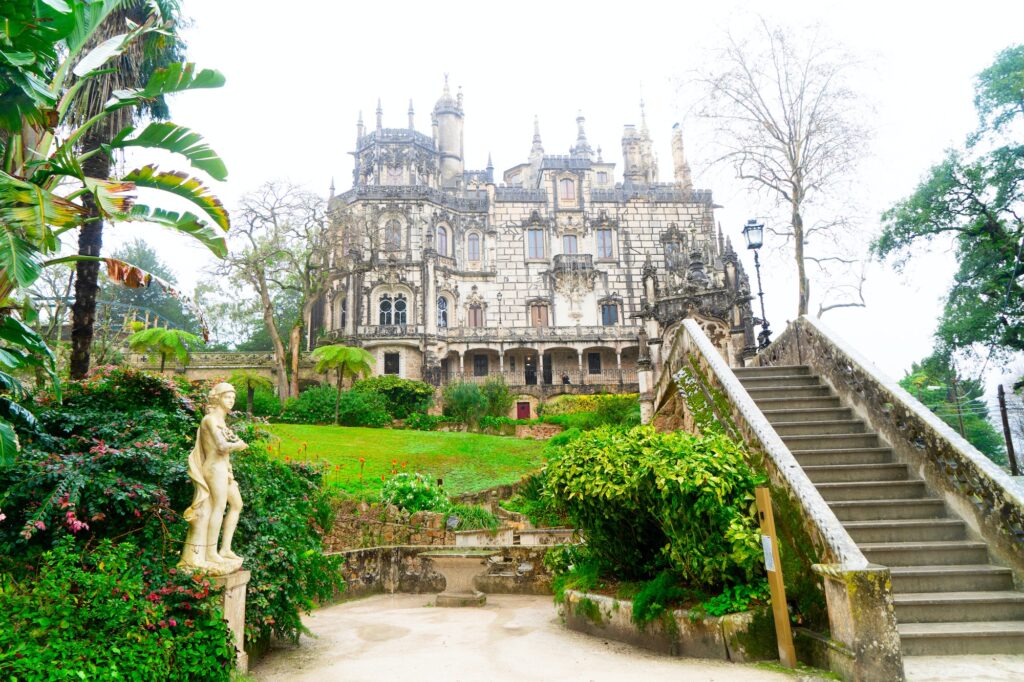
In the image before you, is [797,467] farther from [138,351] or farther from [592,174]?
[592,174]

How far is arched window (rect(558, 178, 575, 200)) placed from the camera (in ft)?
150

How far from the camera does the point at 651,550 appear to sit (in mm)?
7707

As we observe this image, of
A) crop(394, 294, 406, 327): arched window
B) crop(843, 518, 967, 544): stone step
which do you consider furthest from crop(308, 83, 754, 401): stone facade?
crop(843, 518, 967, 544): stone step

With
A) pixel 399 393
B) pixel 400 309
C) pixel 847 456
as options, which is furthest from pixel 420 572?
pixel 400 309

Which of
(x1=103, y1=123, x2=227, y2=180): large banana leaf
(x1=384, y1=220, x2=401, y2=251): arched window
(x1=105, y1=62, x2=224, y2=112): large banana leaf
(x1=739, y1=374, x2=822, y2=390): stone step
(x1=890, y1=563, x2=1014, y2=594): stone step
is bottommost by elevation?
(x1=890, y1=563, x2=1014, y2=594): stone step

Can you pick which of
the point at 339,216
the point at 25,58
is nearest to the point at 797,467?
the point at 25,58

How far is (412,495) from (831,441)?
9.89 meters

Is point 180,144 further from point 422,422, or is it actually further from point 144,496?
point 422,422

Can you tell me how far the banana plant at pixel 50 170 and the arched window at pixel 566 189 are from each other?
125 ft

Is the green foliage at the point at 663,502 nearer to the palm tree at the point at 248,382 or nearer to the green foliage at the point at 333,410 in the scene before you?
the green foliage at the point at 333,410

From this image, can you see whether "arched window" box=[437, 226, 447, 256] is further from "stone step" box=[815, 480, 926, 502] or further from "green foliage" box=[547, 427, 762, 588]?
"stone step" box=[815, 480, 926, 502]

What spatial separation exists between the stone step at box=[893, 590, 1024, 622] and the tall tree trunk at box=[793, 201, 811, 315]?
11972 millimetres

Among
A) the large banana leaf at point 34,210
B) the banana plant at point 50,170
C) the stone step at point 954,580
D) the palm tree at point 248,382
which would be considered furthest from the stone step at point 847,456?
the palm tree at point 248,382

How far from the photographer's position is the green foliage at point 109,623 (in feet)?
15.3
